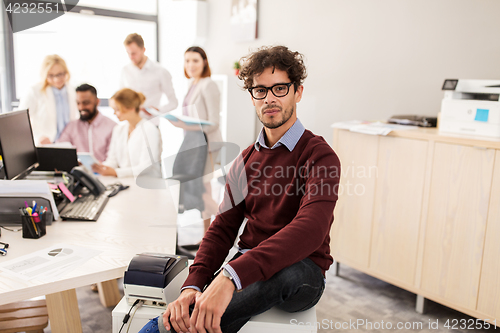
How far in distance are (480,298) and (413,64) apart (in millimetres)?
1584

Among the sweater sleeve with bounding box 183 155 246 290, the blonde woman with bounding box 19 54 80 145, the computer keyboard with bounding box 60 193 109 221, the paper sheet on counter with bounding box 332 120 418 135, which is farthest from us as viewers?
the blonde woman with bounding box 19 54 80 145

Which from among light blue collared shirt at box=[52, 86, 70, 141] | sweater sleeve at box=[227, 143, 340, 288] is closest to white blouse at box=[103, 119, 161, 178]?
light blue collared shirt at box=[52, 86, 70, 141]

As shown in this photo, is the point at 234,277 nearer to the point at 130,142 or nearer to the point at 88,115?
the point at 130,142

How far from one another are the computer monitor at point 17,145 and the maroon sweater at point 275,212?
39.9 inches

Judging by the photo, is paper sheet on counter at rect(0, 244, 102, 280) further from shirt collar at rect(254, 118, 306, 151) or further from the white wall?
the white wall

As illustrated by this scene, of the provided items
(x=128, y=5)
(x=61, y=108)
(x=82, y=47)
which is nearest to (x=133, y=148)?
(x=61, y=108)

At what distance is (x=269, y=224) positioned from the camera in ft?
4.67

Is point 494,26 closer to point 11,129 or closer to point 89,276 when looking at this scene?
point 89,276

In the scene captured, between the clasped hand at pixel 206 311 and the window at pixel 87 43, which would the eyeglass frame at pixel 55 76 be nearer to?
the window at pixel 87 43

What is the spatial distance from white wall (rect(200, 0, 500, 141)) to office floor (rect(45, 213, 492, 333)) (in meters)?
1.25

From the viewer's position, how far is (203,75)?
10.3ft

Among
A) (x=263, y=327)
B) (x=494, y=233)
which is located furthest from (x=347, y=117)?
(x=263, y=327)

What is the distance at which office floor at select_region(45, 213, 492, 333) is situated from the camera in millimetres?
2158

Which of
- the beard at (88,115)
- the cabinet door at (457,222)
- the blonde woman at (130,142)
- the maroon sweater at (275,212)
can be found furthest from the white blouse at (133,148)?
the cabinet door at (457,222)
